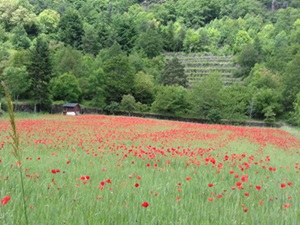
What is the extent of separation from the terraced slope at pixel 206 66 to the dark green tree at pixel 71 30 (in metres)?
26.3

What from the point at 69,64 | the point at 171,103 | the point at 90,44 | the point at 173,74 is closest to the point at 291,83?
the point at 171,103

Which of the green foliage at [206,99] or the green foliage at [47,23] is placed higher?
the green foliage at [47,23]

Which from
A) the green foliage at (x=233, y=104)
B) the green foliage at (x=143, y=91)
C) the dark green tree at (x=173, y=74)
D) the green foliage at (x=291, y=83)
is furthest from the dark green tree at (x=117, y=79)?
the green foliage at (x=291, y=83)

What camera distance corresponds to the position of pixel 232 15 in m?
167

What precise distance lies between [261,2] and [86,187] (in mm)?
190285

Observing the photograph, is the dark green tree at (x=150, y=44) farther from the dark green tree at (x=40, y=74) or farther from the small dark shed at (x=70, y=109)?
the small dark shed at (x=70, y=109)

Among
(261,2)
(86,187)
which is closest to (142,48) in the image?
(86,187)

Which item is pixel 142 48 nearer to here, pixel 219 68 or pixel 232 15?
pixel 219 68

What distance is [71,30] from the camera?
97.8 m

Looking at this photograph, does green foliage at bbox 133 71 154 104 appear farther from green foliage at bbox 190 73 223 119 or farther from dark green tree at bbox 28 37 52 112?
dark green tree at bbox 28 37 52 112

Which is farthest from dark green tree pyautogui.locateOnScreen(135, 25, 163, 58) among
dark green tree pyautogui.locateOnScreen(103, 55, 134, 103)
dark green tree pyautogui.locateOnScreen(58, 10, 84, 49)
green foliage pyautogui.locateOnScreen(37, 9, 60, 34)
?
dark green tree pyautogui.locateOnScreen(103, 55, 134, 103)

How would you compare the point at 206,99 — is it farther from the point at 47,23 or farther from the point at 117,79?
the point at 47,23

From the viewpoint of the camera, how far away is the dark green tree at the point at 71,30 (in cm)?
9588

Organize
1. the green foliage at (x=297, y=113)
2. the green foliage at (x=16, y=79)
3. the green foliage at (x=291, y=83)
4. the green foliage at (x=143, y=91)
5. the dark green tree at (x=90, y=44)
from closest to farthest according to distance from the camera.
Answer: the green foliage at (x=297, y=113), the green foliage at (x=16, y=79), the green foliage at (x=291, y=83), the green foliage at (x=143, y=91), the dark green tree at (x=90, y=44)
